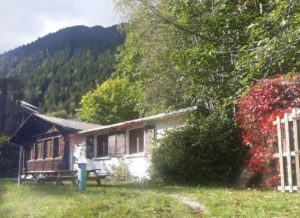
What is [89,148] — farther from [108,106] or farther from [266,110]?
[108,106]

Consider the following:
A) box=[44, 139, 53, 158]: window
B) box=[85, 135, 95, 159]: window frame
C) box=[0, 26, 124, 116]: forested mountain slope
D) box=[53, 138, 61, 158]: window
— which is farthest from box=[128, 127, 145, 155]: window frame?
box=[0, 26, 124, 116]: forested mountain slope

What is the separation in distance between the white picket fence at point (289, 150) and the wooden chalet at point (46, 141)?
1797 centimetres

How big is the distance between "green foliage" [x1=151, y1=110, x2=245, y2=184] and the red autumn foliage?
2585 millimetres

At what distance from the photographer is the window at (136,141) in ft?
71.6

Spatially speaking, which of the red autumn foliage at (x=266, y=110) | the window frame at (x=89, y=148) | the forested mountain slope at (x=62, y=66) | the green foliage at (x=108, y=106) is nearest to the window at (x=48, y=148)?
the window frame at (x=89, y=148)

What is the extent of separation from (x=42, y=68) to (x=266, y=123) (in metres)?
72.0

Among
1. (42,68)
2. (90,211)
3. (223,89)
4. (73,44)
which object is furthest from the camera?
(73,44)

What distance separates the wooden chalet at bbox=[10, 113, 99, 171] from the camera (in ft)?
91.8

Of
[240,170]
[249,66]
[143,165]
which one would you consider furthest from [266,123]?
[143,165]

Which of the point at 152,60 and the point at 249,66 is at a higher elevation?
the point at 152,60

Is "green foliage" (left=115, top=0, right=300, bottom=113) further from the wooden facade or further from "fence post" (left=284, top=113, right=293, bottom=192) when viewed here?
the wooden facade

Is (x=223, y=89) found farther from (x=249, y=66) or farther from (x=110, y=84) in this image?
(x=110, y=84)

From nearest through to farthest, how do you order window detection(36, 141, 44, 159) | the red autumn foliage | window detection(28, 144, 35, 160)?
the red autumn foliage
window detection(36, 141, 44, 159)
window detection(28, 144, 35, 160)

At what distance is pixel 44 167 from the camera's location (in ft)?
99.6
